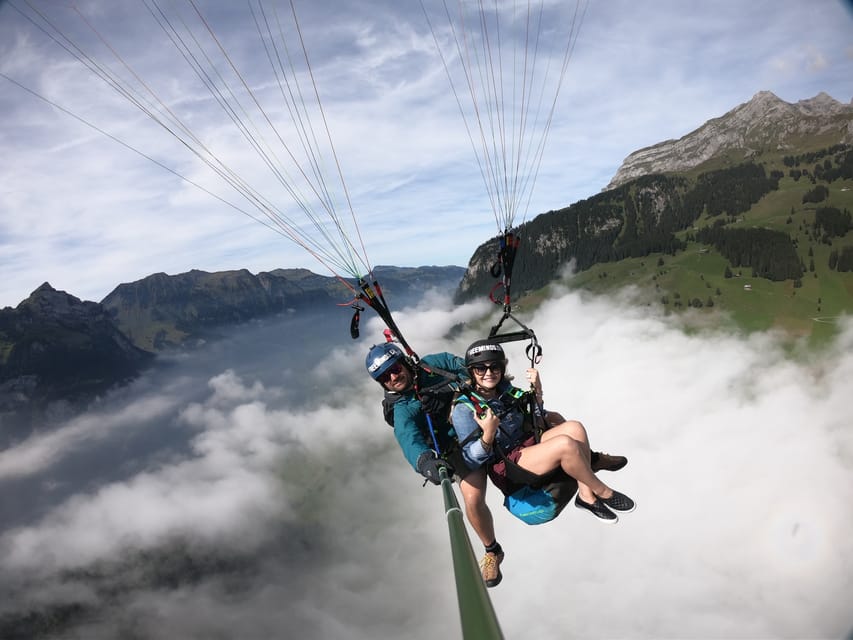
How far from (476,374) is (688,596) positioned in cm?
26431

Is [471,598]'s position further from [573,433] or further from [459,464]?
[573,433]

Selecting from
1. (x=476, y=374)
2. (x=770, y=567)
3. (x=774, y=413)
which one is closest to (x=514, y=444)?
(x=476, y=374)

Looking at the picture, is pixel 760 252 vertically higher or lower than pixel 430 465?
higher

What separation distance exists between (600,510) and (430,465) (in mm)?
2600

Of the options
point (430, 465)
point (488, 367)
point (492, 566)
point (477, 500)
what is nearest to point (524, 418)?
point (488, 367)

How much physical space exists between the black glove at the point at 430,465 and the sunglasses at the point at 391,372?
5.10 feet

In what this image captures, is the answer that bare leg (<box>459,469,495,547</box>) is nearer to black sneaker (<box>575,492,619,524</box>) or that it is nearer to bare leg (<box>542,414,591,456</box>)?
bare leg (<box>542,414,591,456</box>)

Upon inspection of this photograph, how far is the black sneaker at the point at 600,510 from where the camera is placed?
562 cm

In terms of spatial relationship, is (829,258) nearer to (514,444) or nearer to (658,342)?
(658,342)

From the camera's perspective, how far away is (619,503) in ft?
18.5

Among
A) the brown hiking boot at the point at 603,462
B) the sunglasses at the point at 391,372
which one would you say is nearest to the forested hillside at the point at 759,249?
the brown hiking boot at the point at 603,462

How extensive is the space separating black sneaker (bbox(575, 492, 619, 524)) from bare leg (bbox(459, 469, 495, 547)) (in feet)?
4.35

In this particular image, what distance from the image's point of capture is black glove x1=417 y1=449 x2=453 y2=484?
192 inches

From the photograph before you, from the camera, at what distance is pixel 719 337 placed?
155m
